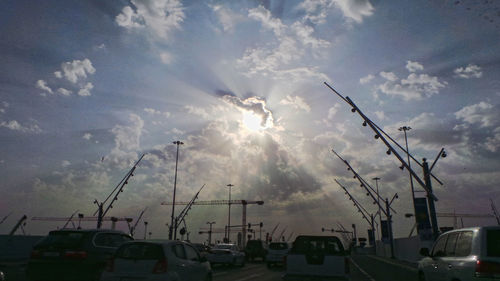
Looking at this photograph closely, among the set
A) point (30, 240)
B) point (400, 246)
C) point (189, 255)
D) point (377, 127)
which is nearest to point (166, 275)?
point (189, 255)

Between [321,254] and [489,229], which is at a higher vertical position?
[489,229]

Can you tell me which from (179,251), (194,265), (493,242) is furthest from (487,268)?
(179,251)

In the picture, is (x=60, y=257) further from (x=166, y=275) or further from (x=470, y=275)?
(x=470, y=275)

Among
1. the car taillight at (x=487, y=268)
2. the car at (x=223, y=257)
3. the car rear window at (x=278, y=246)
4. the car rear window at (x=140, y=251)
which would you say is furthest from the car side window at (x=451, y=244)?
the car rear window at (x=278, y=246)

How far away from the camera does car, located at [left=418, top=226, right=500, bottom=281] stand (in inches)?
249

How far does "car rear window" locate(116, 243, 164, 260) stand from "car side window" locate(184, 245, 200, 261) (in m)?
1.24

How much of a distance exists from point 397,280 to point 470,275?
10.9m

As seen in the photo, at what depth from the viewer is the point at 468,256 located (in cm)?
693

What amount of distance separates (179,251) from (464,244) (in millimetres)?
6730

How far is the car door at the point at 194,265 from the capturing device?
883 cm

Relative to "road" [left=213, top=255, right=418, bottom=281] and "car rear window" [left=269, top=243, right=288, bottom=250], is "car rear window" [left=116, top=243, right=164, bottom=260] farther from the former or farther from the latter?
"car rear window" [left=269, top=243, right=288, bottom=250]

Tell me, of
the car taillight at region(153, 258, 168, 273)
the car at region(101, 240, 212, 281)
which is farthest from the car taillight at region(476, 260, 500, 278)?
the car taillight at region(153, 258, 168, 273)

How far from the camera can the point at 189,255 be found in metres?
9.36

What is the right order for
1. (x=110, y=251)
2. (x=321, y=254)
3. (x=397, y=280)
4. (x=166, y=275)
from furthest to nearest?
(x=397, y=280) → (x=110, y=251) → (x=321, y=254) → (x=166, y=275)
